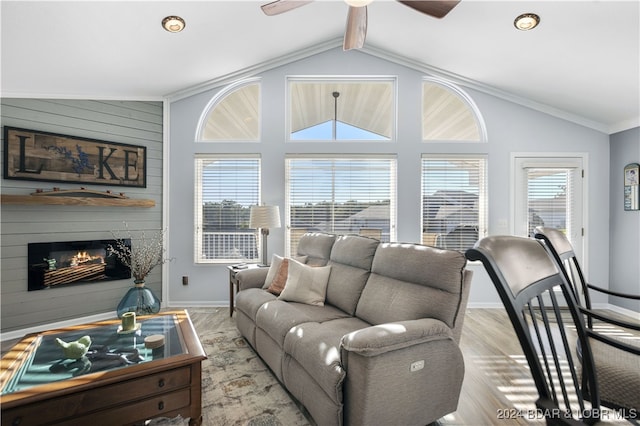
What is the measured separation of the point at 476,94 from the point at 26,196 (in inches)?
219

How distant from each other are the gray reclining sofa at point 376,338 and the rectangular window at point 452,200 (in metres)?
2.05

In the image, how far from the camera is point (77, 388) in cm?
148

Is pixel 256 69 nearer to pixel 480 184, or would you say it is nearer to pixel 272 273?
pixel 272 273

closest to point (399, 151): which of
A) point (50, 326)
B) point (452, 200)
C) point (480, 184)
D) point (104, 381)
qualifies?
point (452, 200)

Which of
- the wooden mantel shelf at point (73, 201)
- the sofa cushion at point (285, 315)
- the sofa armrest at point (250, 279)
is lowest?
the sofa cushion at point (285, 315)

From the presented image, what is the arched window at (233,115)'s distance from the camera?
4.32 m

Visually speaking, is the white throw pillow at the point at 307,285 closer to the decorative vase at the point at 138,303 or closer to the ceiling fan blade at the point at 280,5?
the decorative vase at the point at 138,303

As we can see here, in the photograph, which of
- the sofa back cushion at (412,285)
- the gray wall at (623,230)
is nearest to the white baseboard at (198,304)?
the sofa back cushion at (412,285)

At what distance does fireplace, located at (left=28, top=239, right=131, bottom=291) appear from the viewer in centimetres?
336

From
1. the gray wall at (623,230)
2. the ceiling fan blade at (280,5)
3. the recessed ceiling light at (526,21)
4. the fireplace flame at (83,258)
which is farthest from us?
the gray wall at (623,230)

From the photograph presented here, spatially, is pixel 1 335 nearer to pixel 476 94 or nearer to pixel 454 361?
pixel 454 361

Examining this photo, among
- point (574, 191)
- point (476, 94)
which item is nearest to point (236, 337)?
point (476, 94)

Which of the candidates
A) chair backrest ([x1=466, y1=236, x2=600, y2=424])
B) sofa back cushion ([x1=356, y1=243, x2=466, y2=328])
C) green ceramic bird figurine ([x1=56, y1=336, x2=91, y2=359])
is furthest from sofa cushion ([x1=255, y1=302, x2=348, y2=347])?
chair backrest ([x1=466, y1=236, x2=600, y2=424])

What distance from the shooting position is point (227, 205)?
4.33 metres
